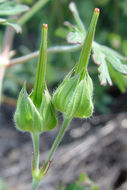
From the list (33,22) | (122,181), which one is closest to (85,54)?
(122,181)

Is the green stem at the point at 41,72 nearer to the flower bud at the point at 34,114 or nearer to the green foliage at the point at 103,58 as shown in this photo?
Answer: the flower bud at the point at 34,114

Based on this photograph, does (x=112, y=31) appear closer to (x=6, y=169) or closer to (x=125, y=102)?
(x=125, y=102)

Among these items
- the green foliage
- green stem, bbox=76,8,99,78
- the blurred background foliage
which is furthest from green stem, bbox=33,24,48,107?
the blurred background foliage

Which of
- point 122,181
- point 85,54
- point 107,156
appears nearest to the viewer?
point 85,54

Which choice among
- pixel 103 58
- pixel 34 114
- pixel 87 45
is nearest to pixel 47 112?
pixel 34 114

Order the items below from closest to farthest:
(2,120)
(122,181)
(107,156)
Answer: (122,181) → (107,156) → (2,120)

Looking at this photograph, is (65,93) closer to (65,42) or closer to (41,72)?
(41,72)
